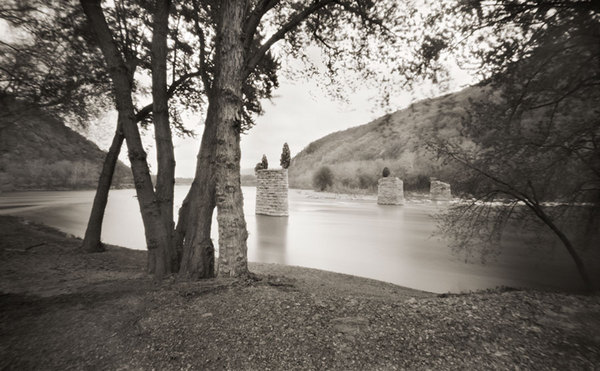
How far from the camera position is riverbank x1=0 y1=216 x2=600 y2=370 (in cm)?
216

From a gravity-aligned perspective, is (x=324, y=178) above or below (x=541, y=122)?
below

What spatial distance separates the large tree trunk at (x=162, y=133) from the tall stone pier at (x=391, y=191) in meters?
25.1

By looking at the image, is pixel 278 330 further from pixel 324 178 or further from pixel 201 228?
pixel 324 178

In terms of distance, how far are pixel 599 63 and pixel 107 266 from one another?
9.49 meters

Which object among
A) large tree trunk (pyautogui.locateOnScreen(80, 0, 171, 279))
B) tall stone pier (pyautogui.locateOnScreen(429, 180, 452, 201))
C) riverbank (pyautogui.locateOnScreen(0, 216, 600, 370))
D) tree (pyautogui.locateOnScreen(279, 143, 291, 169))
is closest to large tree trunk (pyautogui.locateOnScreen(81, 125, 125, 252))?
large tree trunk (pyautogui.locateOnScreen(80, 0, 171, 279))

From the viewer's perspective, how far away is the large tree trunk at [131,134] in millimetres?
4242

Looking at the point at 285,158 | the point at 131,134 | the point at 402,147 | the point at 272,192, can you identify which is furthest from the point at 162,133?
the point at 402,147

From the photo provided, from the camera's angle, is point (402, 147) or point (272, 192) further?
point (402, 147)

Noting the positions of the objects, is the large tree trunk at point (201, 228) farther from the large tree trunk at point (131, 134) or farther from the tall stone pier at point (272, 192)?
the tall stone pier at point (272, 192)

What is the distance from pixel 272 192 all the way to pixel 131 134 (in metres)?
14.5

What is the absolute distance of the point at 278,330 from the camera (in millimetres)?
2549

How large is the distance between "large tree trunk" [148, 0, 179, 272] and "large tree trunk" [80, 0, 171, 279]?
11 centimetres

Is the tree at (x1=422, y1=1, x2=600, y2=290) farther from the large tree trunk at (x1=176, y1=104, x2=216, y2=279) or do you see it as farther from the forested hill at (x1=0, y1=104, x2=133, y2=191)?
the forested hill at (x1=0, y1=104, x2=133, y2=191)

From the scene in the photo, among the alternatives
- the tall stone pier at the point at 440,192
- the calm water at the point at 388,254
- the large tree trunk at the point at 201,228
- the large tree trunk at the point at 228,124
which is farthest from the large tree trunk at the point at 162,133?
the tall stone pier at the point at 440,192
